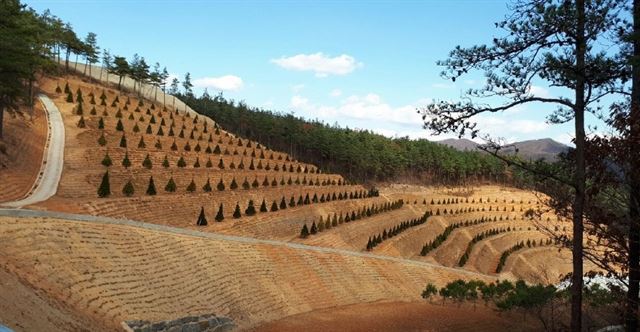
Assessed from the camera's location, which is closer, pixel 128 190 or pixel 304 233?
pixel 128 190

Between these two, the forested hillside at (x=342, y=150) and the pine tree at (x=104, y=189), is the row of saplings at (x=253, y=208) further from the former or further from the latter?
the forested hillside at (x=342, y=150)

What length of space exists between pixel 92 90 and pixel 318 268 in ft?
154

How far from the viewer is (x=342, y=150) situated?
8650cm

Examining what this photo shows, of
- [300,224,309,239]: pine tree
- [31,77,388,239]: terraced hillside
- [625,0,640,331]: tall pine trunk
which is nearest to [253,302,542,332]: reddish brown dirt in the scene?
[625,0,640,331]: tall pine trunk

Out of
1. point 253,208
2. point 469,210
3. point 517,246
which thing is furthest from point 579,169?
point 469,210

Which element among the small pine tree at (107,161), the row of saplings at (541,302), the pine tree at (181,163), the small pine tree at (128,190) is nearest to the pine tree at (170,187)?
the small pine tree at (128,190)

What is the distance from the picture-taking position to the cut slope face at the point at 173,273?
13.9 m

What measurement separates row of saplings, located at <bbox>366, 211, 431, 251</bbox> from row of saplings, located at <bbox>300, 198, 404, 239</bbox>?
8.49 feet

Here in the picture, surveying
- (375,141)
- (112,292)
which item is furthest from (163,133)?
(375,141)

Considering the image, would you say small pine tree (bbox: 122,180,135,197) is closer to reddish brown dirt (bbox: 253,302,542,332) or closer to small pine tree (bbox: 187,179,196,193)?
small pine tree (bbox: 187,179,196,193)

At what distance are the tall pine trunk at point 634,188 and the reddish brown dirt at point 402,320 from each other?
9219 mm

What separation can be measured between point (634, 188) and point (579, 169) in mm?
1293

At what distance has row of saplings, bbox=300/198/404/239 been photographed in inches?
1453

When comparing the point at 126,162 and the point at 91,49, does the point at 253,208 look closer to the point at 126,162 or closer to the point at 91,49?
the point at 126,162
